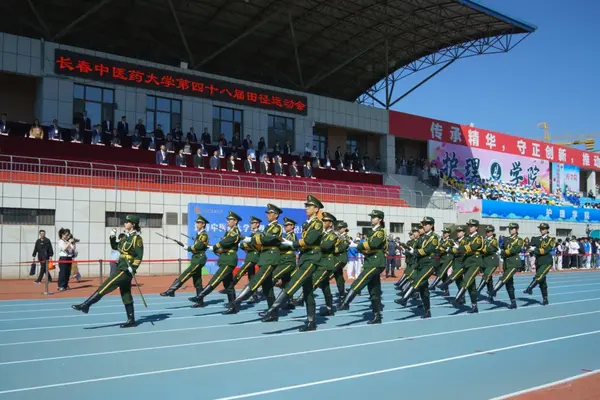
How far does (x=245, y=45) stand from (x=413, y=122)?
1180 centimetres

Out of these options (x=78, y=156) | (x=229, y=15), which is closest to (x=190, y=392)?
(x=78, y=156)

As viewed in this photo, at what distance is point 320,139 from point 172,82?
11.7m

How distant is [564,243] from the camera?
32375 mm

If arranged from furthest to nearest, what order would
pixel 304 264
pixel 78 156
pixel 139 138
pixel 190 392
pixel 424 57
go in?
pixel 424 57, pixel 139 138, pixel 78 156, pixel 304 264, pixel 190 392

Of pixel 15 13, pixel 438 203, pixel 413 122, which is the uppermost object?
pixel 15 13

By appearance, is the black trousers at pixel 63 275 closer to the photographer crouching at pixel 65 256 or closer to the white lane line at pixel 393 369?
the photographer crouching at pixel 65 256

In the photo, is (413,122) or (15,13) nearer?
(15,13)

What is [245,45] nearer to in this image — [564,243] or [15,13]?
[15,13]

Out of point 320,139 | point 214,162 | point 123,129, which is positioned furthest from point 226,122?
point 320,139

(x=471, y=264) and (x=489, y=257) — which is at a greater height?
(x=489, y=257)

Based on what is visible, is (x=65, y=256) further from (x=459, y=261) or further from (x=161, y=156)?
(x=459, y=261)

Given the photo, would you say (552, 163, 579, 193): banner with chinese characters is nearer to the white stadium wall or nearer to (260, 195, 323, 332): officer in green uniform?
the white stadium wall

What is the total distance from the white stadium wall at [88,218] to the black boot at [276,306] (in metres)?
9.96

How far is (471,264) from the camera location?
12.8 metres
